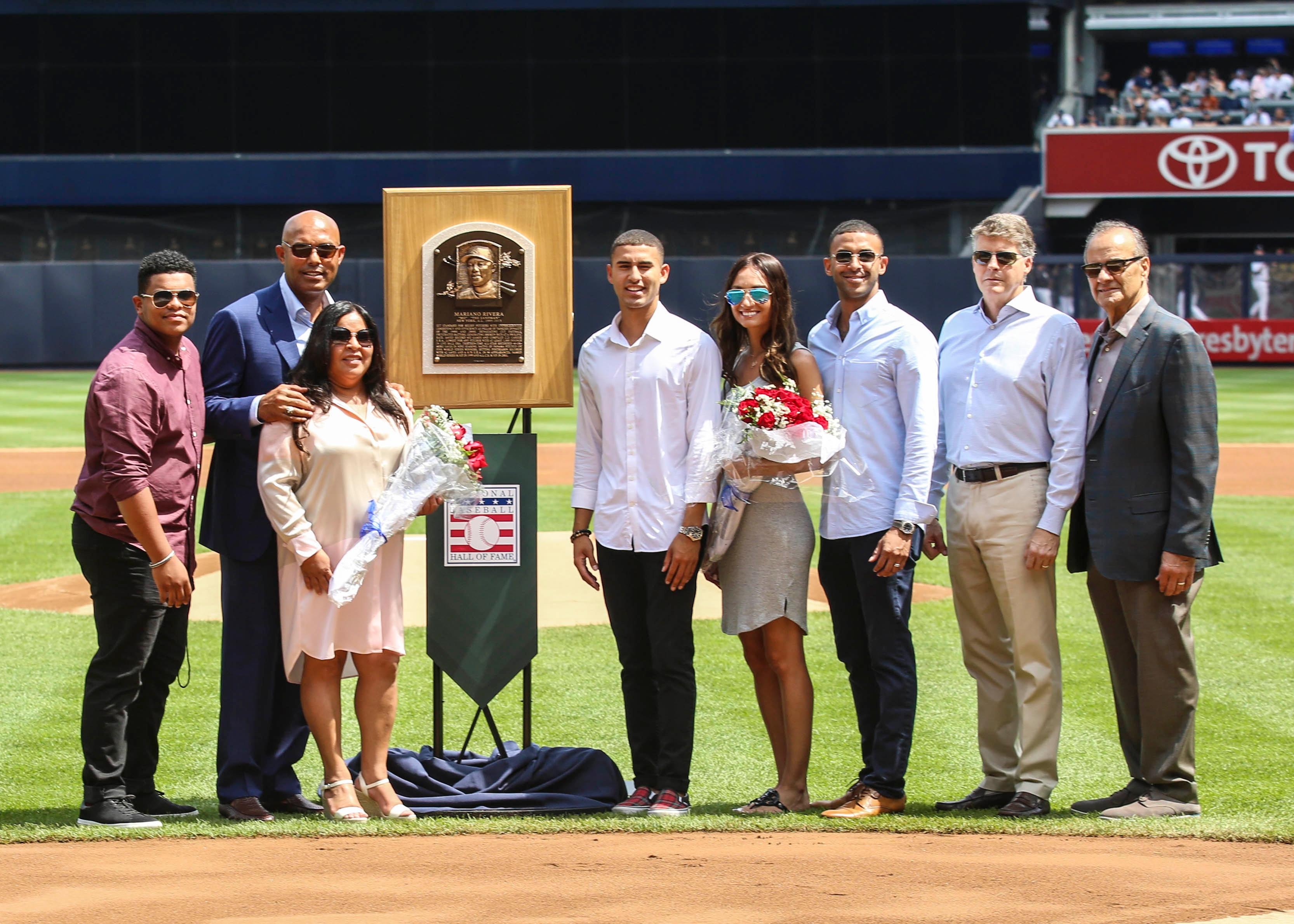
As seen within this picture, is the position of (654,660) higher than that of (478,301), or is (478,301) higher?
(478,301)

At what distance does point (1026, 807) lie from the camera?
5.60m

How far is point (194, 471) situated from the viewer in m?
5.64

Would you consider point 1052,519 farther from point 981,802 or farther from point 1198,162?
point 1198,162

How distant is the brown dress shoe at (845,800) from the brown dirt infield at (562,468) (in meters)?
11.7

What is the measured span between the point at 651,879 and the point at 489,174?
107ft

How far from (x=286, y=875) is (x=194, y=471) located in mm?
1711

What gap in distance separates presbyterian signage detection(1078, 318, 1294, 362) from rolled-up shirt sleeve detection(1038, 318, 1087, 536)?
28.4 m

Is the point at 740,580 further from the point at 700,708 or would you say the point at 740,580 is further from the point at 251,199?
the point at 251,199

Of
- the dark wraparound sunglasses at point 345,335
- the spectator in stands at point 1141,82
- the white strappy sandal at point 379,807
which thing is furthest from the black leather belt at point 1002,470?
the spectator in stands at point 1141,82

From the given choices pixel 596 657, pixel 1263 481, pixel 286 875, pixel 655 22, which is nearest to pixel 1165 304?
pixel 655 22

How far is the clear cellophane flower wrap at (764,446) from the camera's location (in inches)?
213

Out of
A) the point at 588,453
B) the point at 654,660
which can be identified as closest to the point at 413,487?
the point at 588,453

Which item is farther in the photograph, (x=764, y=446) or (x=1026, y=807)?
(x=1026, y=807)

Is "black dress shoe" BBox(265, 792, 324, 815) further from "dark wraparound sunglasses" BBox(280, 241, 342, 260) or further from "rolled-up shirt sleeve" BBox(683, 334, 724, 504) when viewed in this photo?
"dark wraparound sunglasses" BBox(280, 241, 342, 260)
